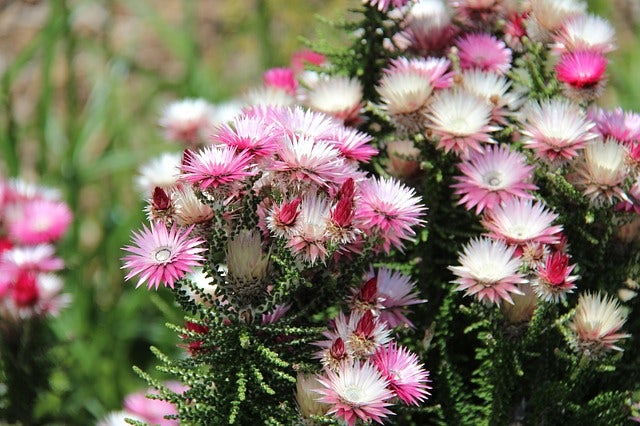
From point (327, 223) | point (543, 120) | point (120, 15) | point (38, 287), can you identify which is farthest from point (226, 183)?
point (120, 15)

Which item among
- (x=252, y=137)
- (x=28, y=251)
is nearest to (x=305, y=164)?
(x=252, y=137)

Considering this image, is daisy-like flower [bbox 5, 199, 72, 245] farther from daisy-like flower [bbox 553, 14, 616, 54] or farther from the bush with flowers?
daisy-like flower [bbox 553, 14, 616, 54]

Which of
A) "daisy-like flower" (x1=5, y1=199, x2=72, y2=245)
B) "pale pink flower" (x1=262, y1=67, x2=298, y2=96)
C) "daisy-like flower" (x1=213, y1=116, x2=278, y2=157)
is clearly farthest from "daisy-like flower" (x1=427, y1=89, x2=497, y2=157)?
"daisy-like flower" (x1=5, y1=199, x2=72, y2=245)

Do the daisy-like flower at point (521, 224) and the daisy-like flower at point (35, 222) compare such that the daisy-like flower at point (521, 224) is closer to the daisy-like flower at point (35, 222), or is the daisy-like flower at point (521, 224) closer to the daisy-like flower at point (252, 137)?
the daisy-like flower at point (252, 137)

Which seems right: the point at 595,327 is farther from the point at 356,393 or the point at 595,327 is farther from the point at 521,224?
the point at 356,393

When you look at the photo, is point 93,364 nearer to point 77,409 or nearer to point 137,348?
point 77,409
